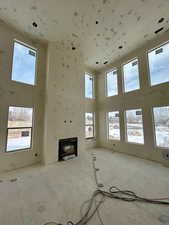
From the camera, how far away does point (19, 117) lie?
3783mm

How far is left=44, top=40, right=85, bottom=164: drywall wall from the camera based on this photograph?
410cm

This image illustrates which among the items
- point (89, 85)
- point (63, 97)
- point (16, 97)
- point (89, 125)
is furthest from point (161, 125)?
point (16, 97)

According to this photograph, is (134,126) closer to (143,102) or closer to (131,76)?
(143,102)

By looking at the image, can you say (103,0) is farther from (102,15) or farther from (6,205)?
(6,205)

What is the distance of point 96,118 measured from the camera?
6.85 meters

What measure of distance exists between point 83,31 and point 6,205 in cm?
527

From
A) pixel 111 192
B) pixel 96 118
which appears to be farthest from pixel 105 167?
pixel 96 118

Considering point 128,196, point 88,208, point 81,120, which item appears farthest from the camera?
point 81,120

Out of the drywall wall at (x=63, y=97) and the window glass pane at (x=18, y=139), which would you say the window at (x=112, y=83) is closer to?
the drywall wall at (x=63, y=97)

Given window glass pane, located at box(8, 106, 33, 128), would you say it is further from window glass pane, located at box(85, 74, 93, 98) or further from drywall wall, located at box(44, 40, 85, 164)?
window glass pane, located at box(85, 74, 93, 98)

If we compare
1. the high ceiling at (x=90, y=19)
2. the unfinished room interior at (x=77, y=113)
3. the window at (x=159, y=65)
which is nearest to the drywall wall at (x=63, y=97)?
the unfinished room interior at (x=77, y=113)

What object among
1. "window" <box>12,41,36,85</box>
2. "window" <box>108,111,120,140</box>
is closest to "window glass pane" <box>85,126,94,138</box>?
"window" <box>108,111,120,140</box>

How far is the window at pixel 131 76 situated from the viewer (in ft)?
16.3

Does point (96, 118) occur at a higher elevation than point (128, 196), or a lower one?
higher
